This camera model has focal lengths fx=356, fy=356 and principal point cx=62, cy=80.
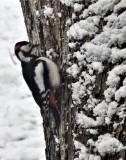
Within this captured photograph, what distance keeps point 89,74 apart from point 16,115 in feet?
9.10

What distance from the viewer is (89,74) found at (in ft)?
5.49

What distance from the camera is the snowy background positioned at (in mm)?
3816

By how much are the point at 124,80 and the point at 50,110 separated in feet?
2.31

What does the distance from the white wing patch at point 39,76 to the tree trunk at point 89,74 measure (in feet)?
0.76

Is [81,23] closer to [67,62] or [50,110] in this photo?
[67,62]

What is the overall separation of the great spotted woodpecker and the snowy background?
163 cm

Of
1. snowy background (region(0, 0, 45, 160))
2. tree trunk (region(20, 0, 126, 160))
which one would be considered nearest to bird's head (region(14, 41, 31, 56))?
tree trunk (region(20, 0, 126, 160))

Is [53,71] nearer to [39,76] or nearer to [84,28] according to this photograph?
[39,76]

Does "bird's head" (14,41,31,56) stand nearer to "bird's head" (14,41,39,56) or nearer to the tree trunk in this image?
"bird's head" (14,41,39,56)

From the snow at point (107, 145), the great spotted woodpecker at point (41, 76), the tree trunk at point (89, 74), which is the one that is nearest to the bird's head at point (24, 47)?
the great spotted woodpecker at point (41, 76)

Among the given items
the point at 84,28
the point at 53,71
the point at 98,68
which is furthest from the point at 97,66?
the point at 53,71

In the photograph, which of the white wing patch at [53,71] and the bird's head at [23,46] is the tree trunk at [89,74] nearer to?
the white wing patch at [53,71]

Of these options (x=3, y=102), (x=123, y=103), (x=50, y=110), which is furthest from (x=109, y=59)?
(x=3, y=102)

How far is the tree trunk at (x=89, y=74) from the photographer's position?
61.5 inches
